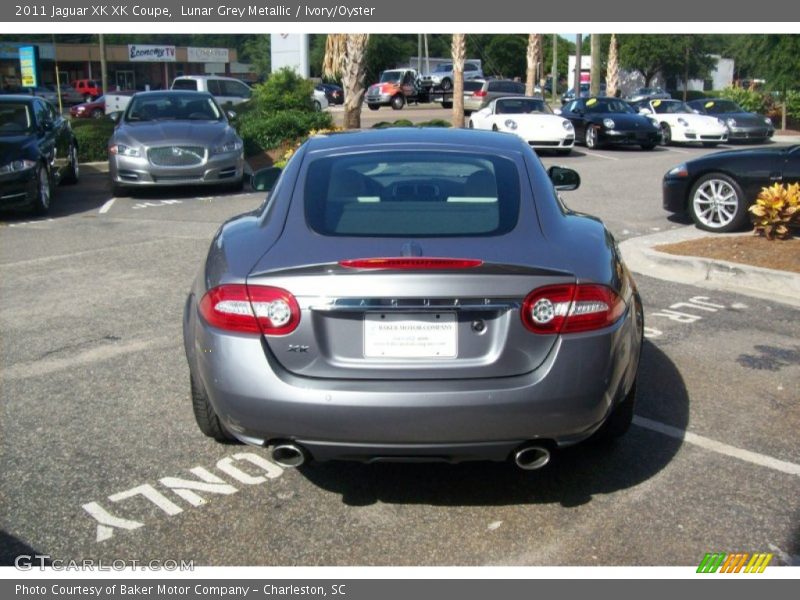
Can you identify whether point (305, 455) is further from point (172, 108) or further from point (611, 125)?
point (611, 125)

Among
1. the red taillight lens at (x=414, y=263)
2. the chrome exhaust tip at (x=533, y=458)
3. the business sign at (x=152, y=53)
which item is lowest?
the chrome exhaust tip at (x=533, y=458)

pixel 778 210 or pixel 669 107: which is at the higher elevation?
pixel 669 107

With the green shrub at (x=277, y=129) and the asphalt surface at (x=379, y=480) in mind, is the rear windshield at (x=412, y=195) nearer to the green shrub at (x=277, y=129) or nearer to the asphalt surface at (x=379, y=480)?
the asphalt surface at (x=379, y=480)

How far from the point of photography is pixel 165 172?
1333 centimetres

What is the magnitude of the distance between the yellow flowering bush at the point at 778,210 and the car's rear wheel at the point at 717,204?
3.26 feet

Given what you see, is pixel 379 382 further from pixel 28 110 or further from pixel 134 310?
pixel 28 110

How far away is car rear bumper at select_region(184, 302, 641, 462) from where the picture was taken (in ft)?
10.9

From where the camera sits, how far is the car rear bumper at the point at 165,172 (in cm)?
1334

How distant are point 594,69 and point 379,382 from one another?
35.9 metres

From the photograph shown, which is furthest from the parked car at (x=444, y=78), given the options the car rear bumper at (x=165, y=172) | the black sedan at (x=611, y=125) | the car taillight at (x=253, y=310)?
the car taillight at (x=253, y=310)

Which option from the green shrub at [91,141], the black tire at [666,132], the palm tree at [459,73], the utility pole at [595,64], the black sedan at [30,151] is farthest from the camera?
the utility pole at [595,64]

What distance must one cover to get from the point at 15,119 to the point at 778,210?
10.4 metres

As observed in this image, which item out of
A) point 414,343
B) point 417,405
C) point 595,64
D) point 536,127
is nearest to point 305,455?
point 417,405

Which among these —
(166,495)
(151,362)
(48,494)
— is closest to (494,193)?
(166,495)
